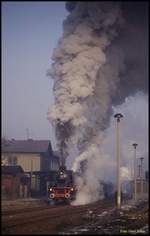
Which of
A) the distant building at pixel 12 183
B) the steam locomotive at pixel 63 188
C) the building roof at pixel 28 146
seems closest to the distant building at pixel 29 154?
the building roof at pixel 28 146

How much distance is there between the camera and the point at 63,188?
1389 inches

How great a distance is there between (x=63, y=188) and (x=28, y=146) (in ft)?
143

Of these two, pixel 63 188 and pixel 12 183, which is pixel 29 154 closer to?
pixel 12 183

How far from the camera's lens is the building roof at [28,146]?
7704 centimetres

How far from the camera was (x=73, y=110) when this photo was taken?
3844cm

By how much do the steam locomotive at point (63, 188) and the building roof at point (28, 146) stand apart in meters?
40.7

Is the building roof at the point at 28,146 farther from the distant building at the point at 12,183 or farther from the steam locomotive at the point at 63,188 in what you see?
the steam locomotive at the point at 63,188

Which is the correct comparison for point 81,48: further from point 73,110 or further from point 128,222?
point 128,222

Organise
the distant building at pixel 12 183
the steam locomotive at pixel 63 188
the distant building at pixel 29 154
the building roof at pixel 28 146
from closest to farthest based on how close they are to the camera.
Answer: the steam locomotive at pixel 63 188, the distant building at pixel 12 183, the distant building at pixel 29 154, the building roof at pixel 28 146

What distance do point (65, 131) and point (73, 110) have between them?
1984 mm

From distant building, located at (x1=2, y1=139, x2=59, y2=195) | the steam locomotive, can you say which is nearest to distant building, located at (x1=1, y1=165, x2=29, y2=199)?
the steam locomotive

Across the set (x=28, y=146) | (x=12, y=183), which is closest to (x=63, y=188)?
(x=12, y=183)

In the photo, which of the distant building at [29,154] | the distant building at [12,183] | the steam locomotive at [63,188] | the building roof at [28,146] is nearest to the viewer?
the steam locomotive at [63,188]

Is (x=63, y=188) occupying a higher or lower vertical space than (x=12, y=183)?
higher
